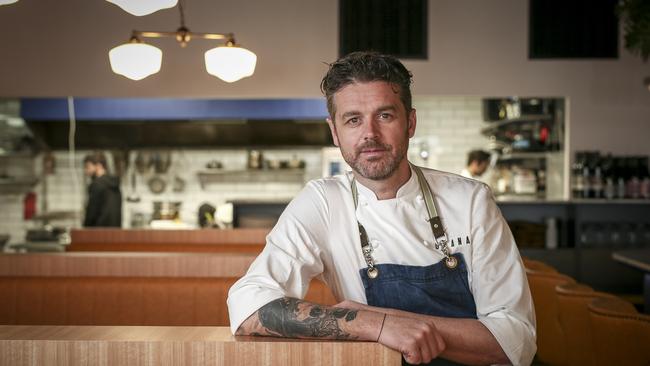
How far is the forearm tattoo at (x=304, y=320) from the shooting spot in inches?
55.9

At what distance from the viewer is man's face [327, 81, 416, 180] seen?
66.1 inches

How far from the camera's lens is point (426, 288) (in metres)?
1.74

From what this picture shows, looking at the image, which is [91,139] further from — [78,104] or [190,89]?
[190,89]

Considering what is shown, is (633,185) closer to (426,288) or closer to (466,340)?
(426,288)

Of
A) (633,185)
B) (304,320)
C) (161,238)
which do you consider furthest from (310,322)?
(633,185)

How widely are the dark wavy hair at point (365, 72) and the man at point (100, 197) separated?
5.39m

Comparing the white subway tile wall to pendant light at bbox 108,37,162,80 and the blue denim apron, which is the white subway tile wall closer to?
pendant light at bbox 108,37,162,80

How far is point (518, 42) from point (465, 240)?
5626mm

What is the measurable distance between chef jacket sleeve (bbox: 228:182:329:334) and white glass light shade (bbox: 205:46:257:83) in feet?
8.32

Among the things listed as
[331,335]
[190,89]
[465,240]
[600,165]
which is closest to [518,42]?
[600,165]

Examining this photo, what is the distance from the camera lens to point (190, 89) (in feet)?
22.5

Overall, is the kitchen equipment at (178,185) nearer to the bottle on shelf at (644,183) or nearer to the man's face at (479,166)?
the man's face at (479,166)

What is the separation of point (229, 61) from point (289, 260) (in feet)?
9.12

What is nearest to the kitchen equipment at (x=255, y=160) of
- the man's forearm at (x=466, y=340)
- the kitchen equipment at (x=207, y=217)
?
the kitchen equipment at (x=207, y=217)
